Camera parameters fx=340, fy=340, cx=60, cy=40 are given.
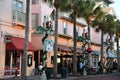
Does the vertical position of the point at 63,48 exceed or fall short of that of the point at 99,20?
it falls short

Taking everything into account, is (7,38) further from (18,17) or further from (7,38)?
(18,17)

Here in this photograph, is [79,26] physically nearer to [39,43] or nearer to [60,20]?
[60,20]

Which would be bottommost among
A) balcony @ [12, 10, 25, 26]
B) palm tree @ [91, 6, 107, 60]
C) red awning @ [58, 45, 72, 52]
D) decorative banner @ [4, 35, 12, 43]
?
red awning @ [58, 45, 72, 52]

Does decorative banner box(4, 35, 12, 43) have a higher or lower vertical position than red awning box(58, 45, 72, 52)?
higher

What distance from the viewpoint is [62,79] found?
31.8 metres

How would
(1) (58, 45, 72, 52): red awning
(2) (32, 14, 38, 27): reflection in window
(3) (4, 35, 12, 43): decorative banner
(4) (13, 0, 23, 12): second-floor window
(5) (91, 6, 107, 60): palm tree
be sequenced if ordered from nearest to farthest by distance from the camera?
1. (3) (4, 35, 12, 43): decorative banner
2. (4) (13, 0, 23, 12): second-floor window
3. (2) (32, 14, 38, 27): reflection in window
4. (1) (58, 45, 72, 52): red awning
5. (5) (91, 6, 107, 60): palm tree

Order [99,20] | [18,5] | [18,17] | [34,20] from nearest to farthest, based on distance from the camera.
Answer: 1. [18,17]
2. [18,5]
3. [34,20]
4. [99,20]

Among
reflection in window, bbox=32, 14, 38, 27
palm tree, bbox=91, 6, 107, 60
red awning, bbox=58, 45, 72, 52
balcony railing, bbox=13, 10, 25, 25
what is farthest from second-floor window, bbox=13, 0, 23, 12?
palm tree, bbox=91, 6, 107, 60

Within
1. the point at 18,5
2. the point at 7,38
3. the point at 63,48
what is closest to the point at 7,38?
the point at 7,38

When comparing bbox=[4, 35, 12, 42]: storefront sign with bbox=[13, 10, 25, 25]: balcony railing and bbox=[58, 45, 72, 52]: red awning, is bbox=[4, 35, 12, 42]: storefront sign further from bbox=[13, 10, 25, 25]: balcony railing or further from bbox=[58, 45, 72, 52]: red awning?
bbox=[58, 45, 72, 52]: red awning

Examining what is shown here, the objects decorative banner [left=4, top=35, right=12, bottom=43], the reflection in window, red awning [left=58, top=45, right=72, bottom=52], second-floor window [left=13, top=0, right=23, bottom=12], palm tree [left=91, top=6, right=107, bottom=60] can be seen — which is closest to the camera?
decorative banner [left=4, top=35, right=12, bottom=43]

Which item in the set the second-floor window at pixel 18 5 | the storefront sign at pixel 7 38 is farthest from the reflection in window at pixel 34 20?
the storefront sign at pixel 7 38

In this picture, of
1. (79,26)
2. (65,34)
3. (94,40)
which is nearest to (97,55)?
(94,40)

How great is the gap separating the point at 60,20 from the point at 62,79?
60.0 feet
